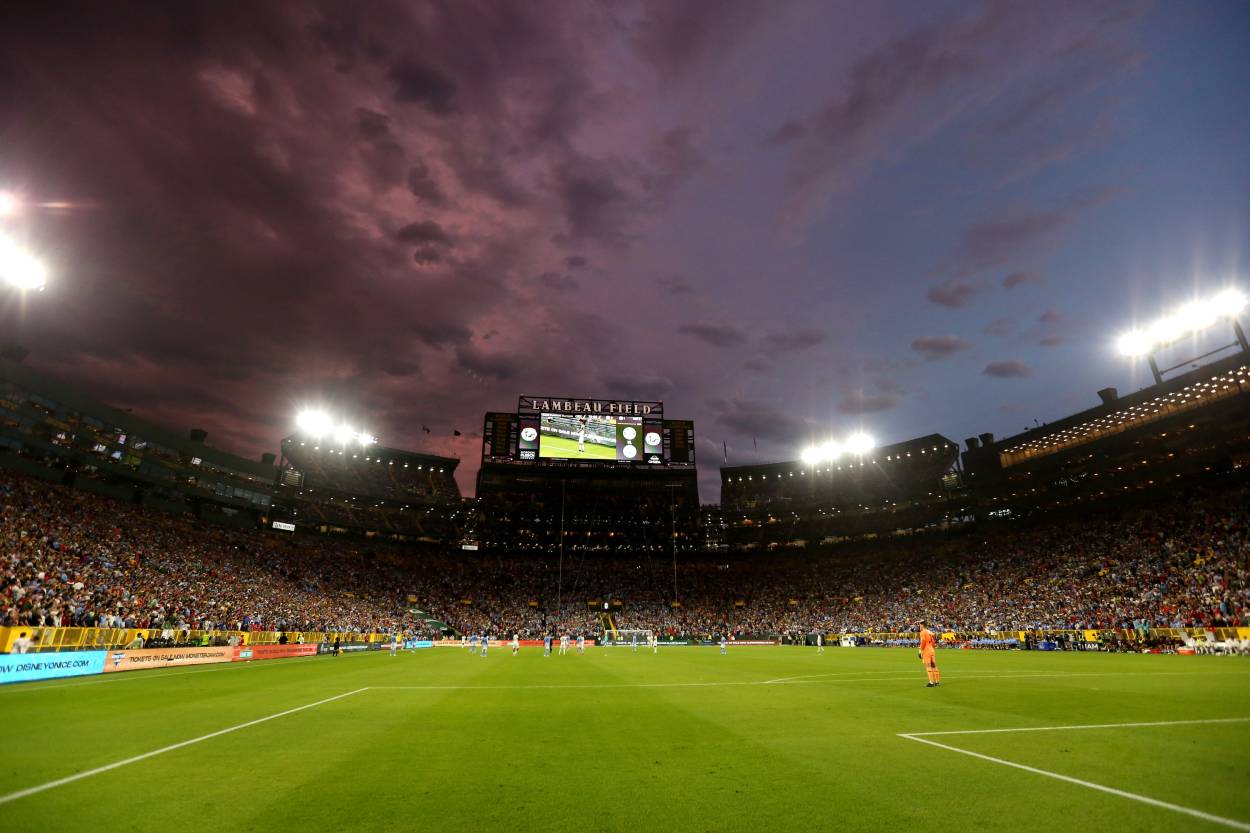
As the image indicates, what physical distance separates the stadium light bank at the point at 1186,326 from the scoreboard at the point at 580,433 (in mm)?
43316

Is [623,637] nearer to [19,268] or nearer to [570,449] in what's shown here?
[570,449]

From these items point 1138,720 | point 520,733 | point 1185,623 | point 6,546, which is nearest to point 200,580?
point 6,546

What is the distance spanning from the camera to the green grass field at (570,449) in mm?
62250

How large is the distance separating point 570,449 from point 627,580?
1214 inches

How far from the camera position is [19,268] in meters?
32.1

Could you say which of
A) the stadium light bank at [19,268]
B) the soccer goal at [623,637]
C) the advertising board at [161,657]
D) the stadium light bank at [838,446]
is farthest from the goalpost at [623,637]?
the stadium light bank at [19,268]

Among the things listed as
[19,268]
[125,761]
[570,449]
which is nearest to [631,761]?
[125,761]

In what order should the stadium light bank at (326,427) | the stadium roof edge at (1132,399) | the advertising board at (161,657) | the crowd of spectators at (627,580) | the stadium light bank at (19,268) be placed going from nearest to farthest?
the advertising board at (161,657) → the stadium light bank at (19,268) → the crowd of spectators at (627,580) → the stadium roof edge at (1132,399) → the stadium light bank at (326,427)

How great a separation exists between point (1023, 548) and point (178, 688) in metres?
71.0

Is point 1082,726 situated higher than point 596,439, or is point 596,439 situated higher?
→ point 596,439

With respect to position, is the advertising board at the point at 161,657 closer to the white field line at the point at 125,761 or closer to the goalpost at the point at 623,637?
the white field line at the point at 125,761

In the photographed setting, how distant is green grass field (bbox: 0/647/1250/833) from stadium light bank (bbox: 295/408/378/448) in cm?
5956

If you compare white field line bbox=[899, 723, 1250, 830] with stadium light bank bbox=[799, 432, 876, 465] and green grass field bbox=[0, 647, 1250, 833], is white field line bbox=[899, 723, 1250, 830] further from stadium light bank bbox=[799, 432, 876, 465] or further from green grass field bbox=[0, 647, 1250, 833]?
stadium light bank bbox=[799, 432, 876, 465]

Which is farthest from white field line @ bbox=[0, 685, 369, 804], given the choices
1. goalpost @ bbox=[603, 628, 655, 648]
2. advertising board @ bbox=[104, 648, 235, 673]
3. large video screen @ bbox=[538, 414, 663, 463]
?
goalpost @ bbox=[603, 628, 655, 648]
